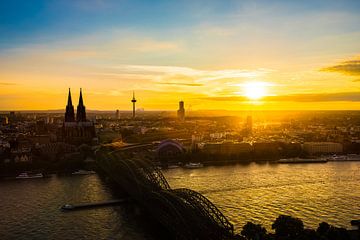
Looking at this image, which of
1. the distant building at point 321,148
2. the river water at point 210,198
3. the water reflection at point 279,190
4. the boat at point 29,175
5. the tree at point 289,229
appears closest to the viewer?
the tree at point 289,229

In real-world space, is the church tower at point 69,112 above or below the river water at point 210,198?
above

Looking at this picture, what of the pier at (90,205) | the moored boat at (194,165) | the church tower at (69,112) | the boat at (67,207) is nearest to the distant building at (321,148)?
the moored boat at (194,165)

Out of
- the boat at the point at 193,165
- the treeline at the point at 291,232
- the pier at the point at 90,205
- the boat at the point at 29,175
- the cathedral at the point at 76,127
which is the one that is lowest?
the pier at the point at 90,205

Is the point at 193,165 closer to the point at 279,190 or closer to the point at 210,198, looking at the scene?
the point at 279,190

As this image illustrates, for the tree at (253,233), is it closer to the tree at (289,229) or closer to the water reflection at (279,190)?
the tree at (289,229)

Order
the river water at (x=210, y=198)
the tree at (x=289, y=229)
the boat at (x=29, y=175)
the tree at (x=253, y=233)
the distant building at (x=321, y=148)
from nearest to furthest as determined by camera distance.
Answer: the tree at (x=253, y=233) → the tree at (x=289, y=229) → the river water at (x=210, y=198) → the boat at (x=29, y=175) → the distant building at (x=321, y=148)

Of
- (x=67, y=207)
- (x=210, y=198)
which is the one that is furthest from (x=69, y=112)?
(x=210, y=198)

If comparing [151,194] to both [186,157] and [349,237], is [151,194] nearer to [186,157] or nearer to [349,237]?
[349,237]
